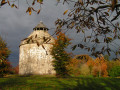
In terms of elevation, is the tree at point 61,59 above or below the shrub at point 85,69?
above

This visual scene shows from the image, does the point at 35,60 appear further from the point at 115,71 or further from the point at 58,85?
the point at 115,71

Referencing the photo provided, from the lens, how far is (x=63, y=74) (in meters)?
20.3

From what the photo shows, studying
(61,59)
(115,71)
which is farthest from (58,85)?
(115,71)

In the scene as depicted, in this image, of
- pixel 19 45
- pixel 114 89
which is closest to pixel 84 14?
pixel 114 89

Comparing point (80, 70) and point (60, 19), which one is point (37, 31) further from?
point (60, 19)

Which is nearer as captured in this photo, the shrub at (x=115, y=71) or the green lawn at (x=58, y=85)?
the green lawn at (x=58, y=85)

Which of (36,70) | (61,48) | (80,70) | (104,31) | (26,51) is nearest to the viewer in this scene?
(104,31)

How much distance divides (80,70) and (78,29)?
30885mm

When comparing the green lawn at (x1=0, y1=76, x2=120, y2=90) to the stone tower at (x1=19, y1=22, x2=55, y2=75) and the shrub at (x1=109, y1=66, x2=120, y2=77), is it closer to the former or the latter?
the stone tower at (x1=19, y1=22, x2=55, y2=75)

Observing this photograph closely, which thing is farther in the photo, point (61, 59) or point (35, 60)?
point (35, 60)

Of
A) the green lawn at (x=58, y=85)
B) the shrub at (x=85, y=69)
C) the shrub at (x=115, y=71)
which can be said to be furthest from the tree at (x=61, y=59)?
the shrub at (x=115, y=71)

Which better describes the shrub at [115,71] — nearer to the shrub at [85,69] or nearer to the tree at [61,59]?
the shrub at [85,69]

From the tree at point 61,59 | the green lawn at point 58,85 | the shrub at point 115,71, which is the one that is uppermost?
the tree at point 61,59

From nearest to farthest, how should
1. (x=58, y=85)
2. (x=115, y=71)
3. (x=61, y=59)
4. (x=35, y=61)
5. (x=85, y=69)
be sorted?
(x=58, y=85)
(x=61, y=59)
(x=35, y=61)
(x=85, y=69)
(x=115, y=71)
